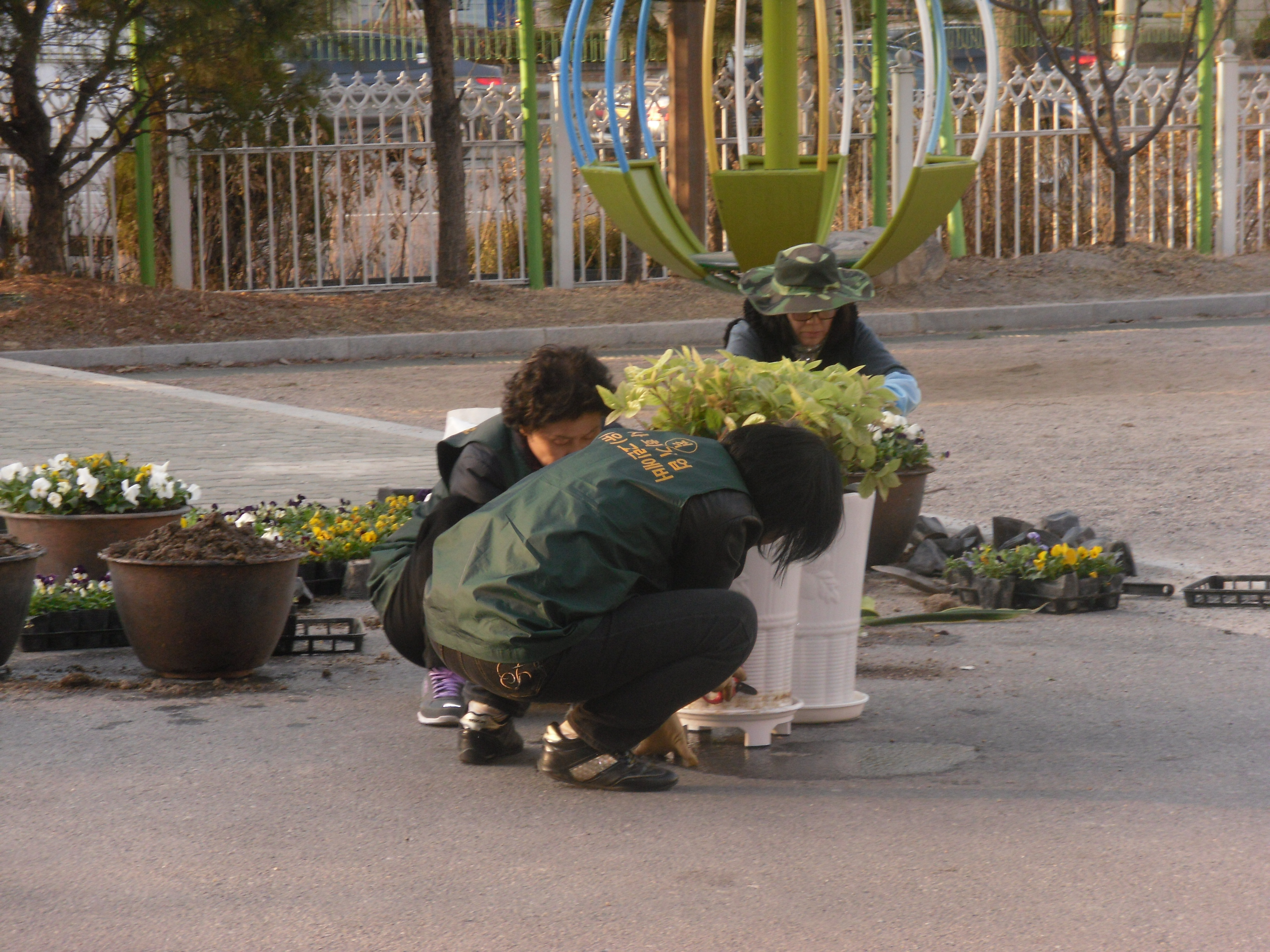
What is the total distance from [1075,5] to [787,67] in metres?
8.77

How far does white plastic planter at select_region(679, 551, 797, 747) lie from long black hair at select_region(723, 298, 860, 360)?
2.04 meters

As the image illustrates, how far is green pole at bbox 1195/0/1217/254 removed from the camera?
18.9 m

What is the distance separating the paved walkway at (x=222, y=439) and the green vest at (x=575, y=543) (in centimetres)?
359

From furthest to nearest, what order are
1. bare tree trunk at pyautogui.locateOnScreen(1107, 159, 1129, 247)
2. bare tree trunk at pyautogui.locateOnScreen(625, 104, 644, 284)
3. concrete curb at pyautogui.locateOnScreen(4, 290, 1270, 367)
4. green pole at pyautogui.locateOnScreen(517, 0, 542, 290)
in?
bare tree trunk at pyautogui.locateOnScreen(1107, 159, 1129, 247) → bare tree trunk at pyautogui.locateOnScreen(625, 104, 644, 284) → green pole at pyautogui.locateOnScreen(517, 0, 542, 290) → concrete curb at pyautogui.locateOnScreen(4, 290, 1270, 367)

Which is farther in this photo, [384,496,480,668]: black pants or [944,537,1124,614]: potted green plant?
[944,537,1124,614]: potted green plant

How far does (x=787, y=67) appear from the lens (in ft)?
32.9

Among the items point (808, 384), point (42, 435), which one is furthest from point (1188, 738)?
point (42, 435)

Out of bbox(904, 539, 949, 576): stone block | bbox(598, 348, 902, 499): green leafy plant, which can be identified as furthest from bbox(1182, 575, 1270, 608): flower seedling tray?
bbox(598, 348, 902, 499): green leafy plant

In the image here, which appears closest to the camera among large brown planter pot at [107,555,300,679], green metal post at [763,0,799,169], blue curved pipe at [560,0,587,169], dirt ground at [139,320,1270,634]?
large brown planter pot at [107,555,300,679]

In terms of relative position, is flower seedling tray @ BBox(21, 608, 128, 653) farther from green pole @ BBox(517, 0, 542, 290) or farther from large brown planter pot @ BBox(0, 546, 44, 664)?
green pole @ BBox(517, 0, 542, 290)

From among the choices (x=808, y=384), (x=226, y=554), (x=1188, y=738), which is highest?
(x=808, y=384)

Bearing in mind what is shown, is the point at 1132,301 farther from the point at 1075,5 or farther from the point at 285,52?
the point at 285,52

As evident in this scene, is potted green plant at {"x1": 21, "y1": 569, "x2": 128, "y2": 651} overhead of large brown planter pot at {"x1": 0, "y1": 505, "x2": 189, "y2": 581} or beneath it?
beneath

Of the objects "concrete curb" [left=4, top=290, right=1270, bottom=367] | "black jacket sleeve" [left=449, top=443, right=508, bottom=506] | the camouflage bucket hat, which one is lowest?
"black jacket sleeve" [left=449, top=443, right=508, bottom=506]
